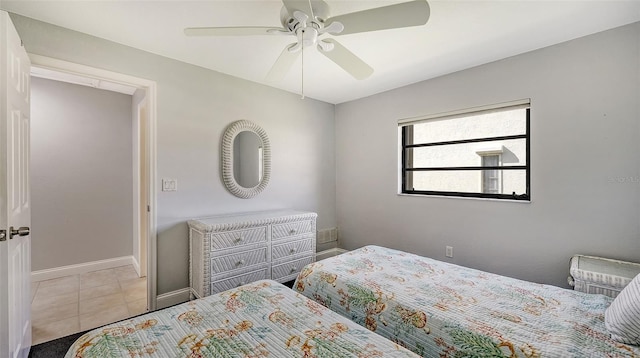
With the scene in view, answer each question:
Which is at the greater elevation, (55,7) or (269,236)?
(55,7)

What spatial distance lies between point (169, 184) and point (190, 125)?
1.93 feet

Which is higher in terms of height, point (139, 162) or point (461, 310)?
point (139, 162)

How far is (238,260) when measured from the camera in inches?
99.9

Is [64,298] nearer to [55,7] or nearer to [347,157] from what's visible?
[55,7]

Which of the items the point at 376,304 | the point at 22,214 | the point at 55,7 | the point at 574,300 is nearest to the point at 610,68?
the point at 574,300

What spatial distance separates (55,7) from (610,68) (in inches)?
151

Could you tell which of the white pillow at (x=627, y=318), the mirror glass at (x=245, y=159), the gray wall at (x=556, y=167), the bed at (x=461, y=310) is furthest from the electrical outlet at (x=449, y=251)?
the mirror glass at (x=245, y=159)

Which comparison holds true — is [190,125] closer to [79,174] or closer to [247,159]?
[247,159]

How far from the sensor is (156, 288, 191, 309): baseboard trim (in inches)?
97.4

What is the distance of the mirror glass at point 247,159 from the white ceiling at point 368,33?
0.70 metres

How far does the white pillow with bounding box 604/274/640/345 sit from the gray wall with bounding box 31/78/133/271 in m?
4.51

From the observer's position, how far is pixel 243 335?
3.62 ft

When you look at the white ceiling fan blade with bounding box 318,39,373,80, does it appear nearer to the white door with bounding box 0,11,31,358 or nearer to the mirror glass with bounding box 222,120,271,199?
the mirror glass with bounding box 222,120,271,199

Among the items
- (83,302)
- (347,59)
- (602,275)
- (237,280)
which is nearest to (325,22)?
(347,59)
